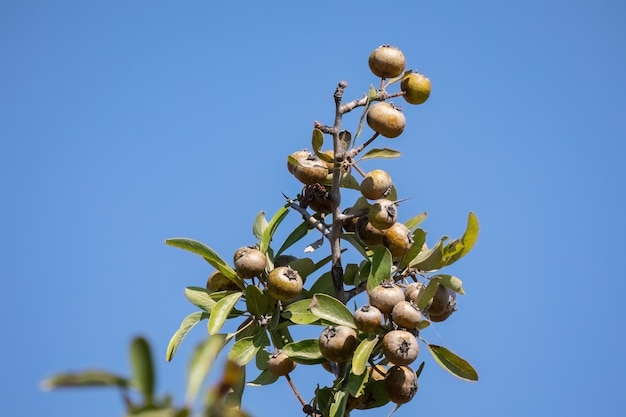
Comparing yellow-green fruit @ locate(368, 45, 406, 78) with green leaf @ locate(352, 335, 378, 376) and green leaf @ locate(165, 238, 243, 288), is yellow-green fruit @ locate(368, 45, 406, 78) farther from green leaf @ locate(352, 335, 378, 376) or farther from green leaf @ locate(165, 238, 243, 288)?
green leaf @ locate(352, 335, 378, 376)

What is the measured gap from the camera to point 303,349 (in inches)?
127

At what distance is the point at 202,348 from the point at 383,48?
8.57 ft

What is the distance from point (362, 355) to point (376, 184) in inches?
26.1

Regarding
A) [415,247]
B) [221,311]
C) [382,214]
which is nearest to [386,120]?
[382,214]

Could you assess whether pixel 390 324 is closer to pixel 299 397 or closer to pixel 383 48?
pixel 299 397

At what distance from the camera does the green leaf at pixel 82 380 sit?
110 cm

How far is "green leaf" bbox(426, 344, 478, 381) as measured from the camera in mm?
3148

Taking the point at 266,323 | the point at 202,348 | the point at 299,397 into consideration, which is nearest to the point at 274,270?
the point at 266,323

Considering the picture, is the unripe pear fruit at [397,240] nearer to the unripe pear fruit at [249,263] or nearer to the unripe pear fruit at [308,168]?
the unripe pear fruit at [308,168]

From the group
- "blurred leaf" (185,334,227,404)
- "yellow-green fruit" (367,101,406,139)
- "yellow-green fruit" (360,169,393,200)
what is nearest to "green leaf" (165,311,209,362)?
"yellow-green fruit" (360,169,393,200)

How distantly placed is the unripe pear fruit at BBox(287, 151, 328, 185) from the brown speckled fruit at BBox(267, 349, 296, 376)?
2.14 feet

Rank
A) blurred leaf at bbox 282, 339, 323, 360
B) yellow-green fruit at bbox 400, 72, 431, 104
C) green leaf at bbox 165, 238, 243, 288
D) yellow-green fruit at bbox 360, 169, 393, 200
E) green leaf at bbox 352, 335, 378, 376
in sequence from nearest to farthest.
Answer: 1. green leaf at bbox 352, 335, 378, 376
2. blurred leaf at bbox 282, 339, 323, 360
3. yellow-green fruit at bbox 360, 169, 393, 200
4. green leaf at bbox 165, 238, 243, 288
5. yellow-green fruit at bbox 400, 72, 431, 104

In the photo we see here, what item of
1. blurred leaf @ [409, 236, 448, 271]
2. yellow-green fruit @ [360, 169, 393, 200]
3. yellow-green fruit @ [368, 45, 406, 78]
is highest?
yellow-green fruit @ [368, 45, 406, 78]

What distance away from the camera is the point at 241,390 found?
339cm
